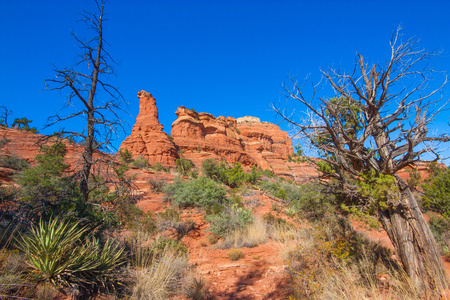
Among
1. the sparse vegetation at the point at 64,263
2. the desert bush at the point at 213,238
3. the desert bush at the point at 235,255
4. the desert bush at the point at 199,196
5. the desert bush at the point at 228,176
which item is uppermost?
the desert bush at the point at 228,176

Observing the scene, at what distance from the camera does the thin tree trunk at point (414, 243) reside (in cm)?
360

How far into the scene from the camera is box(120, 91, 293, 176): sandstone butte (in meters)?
40.8

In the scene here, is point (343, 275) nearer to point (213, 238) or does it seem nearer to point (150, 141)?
point (213, 238)

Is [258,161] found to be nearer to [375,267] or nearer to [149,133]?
[149,133]

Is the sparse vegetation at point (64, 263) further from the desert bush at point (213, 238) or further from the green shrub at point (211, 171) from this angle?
the green shrub at point (211, 171)

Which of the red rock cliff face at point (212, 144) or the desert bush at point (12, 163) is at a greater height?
the red rock cliff face at point (212, 144)

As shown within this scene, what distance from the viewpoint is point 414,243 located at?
388cm

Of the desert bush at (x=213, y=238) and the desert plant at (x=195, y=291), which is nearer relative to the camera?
the desert plant at (x=195, y=291)

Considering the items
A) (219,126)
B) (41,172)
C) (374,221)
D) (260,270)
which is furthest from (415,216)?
(219,126)

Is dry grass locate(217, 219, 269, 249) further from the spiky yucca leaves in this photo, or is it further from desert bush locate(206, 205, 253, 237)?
the spiky yucca leaves

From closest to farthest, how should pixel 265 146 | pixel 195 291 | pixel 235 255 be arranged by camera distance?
pixel 195 291, pixel 235 255, pixel 265 146

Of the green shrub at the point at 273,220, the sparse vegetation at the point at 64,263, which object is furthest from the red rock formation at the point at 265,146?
the sparse vegetation at the point at 64,263

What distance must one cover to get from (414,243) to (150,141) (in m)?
41.6

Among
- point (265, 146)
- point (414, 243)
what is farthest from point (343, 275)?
point (265, 146)
